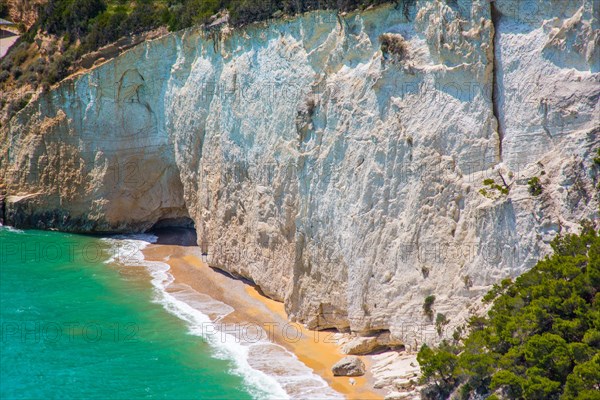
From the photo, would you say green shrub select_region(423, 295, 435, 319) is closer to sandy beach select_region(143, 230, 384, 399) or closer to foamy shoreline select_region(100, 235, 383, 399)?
sandy beach select_region(143, 230, 384, 399)

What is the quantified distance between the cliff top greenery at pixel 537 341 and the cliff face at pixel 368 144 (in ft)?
3.25

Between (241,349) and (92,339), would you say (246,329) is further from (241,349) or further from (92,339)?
(92,339)

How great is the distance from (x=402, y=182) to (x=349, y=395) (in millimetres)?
6813

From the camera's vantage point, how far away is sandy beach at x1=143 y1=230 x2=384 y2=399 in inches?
976

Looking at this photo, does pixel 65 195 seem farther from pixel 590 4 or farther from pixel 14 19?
pixel 590 4

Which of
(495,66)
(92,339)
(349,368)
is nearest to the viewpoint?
(495,66)

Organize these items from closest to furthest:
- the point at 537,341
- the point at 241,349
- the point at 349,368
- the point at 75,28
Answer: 1. the point at 537,341
2. the point at 349,368
3. the point at 241,349
4. the point at 75,28

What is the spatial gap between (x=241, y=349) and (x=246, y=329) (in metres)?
1.78

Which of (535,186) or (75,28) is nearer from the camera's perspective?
(535,186)

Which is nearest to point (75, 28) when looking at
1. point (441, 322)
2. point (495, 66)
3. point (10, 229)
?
point (10, 229)

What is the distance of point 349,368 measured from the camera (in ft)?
81.8

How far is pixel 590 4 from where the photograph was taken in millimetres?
21266

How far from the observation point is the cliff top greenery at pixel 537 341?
18875mm

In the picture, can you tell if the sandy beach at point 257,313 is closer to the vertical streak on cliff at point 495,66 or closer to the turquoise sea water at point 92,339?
the turquoise sea water at point 92,339
